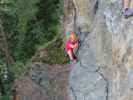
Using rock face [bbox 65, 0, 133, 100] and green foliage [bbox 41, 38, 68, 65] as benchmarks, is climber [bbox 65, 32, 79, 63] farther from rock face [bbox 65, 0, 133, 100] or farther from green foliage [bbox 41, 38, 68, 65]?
green foliage [bbox 41, 38, 68, 65]

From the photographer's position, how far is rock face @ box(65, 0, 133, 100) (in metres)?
10.7

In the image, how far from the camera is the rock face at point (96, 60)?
10.8 meters

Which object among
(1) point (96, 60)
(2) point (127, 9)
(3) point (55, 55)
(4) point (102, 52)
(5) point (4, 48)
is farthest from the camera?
(3) point (55, 55)

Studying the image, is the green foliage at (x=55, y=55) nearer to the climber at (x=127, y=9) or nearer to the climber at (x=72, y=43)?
the climber at (x=72, y=43)

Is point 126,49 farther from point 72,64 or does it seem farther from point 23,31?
point 23,31

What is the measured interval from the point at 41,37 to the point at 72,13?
2.36m

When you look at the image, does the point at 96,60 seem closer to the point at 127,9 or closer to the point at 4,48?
the point at 127,9

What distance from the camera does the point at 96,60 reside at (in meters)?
12.9

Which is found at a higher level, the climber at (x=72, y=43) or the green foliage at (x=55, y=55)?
the climber at (x=72, y=43)

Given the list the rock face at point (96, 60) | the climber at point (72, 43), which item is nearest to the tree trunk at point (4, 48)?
the rock face at point (96, 60)

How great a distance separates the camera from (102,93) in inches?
489

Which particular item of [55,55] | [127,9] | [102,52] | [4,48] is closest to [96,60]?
[102,52]

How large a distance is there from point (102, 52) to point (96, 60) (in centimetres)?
A: 39

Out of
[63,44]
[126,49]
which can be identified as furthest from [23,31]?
[126,49]
